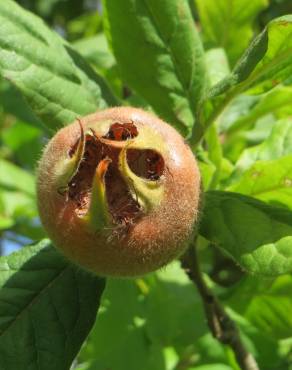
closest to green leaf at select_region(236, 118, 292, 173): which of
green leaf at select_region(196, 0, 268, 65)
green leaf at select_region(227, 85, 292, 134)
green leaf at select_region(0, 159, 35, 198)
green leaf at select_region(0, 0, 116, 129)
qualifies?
green leaf at select_region(227, 85, 292, 134)

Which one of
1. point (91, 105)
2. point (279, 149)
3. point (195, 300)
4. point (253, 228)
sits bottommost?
point (195, 300)

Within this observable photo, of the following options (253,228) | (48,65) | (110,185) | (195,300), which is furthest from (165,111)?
(195,300)

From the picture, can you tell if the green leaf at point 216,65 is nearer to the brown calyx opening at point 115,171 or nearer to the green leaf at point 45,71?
the green leaf at point 45,71

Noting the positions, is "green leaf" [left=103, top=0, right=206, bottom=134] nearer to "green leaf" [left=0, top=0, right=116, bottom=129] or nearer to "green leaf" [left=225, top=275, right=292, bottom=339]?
"green leaf" [left=0, top=0, right=116, bottom=129]

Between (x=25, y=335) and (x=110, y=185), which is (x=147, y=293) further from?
(x=110, y=185)

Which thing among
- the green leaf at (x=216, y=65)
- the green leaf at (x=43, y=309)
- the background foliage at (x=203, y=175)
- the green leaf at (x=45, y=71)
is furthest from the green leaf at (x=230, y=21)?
the green leaf at (x=43, y=309)
